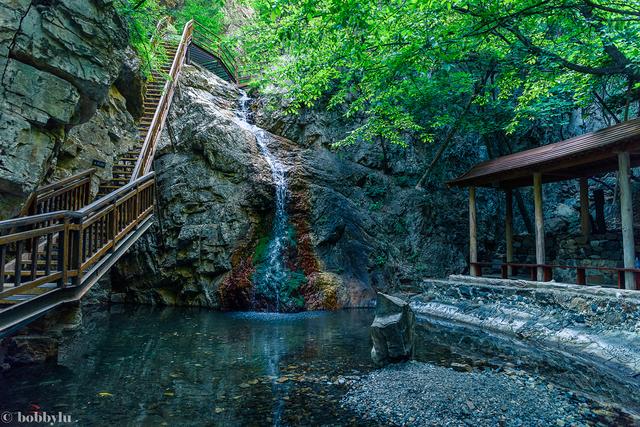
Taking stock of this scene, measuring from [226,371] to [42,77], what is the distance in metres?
5.32

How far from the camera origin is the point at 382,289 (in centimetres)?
1402

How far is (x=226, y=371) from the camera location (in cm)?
591

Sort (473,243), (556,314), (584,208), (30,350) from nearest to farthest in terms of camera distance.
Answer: (30,350), (556,314), (584,208), (473,243)

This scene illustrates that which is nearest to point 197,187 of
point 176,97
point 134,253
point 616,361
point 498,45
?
point 134,253

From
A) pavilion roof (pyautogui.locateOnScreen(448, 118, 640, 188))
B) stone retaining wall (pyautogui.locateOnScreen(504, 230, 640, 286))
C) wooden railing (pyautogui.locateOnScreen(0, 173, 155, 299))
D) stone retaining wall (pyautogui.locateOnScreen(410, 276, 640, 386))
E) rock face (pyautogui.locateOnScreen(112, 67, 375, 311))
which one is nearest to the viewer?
wooden railing (pyautogui.locateOnScreen(0, 173, 155, 299))

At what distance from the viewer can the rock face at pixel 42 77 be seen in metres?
5.14

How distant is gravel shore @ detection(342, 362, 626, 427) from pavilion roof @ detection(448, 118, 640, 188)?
19.5 feet

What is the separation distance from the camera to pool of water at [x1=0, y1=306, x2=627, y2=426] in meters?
4.38

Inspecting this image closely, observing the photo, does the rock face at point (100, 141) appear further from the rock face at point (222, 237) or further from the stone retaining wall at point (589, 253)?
the stone retaining wall at point (589, 253)

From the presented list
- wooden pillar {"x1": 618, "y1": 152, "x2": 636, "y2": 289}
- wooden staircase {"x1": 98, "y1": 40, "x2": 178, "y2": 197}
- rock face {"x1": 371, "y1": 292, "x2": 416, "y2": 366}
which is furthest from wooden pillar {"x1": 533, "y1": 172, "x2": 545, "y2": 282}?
wooden staircase {"x1": 98, "y1": 40, "x2": 178, "y2": 197}

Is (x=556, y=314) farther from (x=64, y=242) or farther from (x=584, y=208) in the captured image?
(x=64, y=242)

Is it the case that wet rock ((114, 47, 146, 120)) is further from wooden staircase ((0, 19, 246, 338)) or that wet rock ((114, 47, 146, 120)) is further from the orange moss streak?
the orange moss streak

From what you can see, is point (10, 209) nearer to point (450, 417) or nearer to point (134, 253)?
point (450, 417)

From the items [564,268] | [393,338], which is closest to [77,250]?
[393,338]
